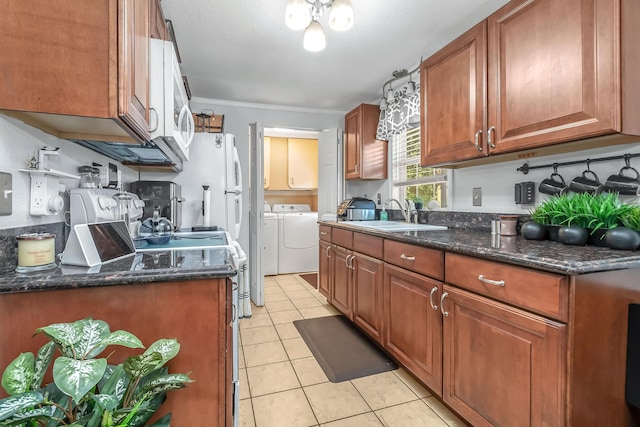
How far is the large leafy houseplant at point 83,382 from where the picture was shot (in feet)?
1.85

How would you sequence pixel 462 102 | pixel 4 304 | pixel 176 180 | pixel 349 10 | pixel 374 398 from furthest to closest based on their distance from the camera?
pixel 176 180, pixel 462 102, pixel 374 398, pixel 349 10, pixel 4 304

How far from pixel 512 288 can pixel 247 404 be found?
142cm

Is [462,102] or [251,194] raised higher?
[462,102]

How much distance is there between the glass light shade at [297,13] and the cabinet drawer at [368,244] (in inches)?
53.8

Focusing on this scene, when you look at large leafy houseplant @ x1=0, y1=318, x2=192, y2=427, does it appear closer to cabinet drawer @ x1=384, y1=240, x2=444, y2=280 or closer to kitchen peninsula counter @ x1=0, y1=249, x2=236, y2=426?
kitchen peninsula counter @ x1=0, y1=249, x2=236, y2=426

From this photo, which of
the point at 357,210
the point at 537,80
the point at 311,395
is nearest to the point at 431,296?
the point at 311,395

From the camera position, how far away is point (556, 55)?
1334 millimetres

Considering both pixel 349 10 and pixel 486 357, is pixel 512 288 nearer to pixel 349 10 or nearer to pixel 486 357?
pixel 486 357

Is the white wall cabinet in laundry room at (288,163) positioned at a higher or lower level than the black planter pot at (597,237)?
higher

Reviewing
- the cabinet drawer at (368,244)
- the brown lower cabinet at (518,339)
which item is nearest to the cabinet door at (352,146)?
the cabinet drawer at (368,244)

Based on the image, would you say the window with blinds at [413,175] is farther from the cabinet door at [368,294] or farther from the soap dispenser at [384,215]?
the cabinet door at [368,294]

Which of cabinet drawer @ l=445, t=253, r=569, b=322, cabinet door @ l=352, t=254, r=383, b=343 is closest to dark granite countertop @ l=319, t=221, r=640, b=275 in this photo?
cabinet drawer @ l=445, t=253, r=569, b=322

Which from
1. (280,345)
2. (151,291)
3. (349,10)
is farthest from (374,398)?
(349,10)

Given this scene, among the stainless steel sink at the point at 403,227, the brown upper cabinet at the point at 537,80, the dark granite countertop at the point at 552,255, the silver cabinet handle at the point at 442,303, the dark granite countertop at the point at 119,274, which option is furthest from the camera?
the stainless steel sink at the point at 403,227
